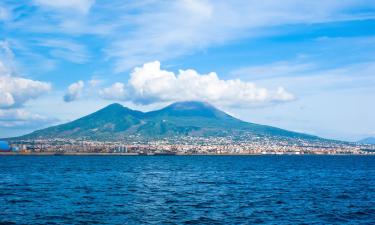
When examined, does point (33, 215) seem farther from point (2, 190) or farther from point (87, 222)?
point (2, 190)

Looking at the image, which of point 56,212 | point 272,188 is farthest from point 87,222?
point 272,188

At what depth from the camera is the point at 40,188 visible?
67.4 metres

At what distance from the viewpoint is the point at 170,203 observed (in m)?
52.0

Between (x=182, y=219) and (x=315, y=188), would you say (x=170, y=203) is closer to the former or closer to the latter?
(x=182, y=219)

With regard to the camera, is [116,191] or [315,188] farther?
[315,188]

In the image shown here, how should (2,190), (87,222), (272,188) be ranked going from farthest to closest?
(272,188) < (2,190) < (87,222)

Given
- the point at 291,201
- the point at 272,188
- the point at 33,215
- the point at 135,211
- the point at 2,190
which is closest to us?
the point at 33,215

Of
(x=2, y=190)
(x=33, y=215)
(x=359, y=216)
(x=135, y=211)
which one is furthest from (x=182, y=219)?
(x=2, y=190)

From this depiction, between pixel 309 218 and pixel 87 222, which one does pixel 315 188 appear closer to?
pixel 309 218

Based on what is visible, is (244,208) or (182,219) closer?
(182,219)

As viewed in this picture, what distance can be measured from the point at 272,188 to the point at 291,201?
1694cm

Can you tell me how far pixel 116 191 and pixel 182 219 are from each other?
2456 cm

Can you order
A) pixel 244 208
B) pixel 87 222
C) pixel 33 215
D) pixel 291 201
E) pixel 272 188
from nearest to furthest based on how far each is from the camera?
pixel 87 222 < pixel 33 215 < pixel 244 208 < pixel 291 201 < pixel 272 188

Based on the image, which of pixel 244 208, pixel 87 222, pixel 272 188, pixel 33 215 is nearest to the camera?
pixel 87 222
